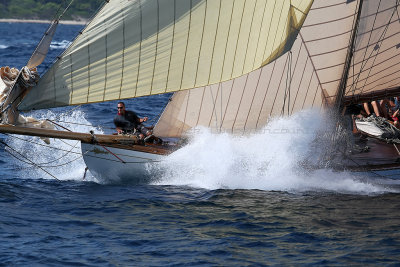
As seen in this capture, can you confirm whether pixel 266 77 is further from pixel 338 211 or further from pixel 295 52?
pixel 338 211

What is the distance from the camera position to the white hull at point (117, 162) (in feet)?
57.4

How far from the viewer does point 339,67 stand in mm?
18750

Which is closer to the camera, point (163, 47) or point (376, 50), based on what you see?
point (163, 47)

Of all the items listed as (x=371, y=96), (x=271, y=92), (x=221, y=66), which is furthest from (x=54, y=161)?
(x=371, y=96)

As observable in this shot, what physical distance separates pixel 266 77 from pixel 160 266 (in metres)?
8.05

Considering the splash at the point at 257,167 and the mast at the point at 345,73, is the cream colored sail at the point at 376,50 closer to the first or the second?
the mast at the point at 345,73

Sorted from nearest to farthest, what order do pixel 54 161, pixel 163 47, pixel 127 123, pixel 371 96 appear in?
pixel 163 47 < pixel 371 96 < pixel 127 123 < pixel 54 161

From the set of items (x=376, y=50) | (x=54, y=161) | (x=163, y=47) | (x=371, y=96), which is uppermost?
(x=376, y=50)

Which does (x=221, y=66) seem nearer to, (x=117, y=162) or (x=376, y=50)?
(x=117, y=162)

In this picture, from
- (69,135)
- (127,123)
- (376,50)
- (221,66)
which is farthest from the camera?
(127,123)

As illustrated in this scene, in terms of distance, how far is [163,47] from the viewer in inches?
596

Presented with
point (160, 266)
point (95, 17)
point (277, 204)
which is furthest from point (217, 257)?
point (95, 17)

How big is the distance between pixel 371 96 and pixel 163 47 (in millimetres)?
5864

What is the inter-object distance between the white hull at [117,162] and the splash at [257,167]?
10.6 inches
